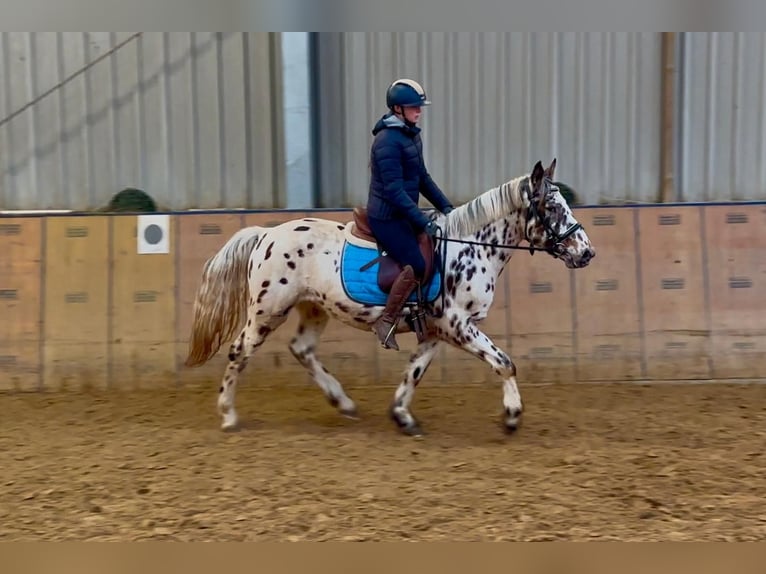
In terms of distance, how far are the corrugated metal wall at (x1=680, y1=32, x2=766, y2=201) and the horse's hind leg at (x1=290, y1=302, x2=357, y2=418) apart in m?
4.38

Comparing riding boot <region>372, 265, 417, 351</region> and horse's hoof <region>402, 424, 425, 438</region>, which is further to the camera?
horse's hoof <region>402, 424, 425, 438</region>

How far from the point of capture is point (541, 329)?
720 centimetres

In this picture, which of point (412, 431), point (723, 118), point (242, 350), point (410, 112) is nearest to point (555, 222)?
point (410, 112)

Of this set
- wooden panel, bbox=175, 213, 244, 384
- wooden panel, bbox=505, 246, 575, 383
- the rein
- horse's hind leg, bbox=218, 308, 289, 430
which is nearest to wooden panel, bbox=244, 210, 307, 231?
wooden panel, bbox=175, 213, 244, 384

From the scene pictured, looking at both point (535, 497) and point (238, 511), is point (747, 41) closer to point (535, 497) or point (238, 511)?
point (535, 497)

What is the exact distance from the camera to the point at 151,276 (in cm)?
722

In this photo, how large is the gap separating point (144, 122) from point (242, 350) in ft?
11.6

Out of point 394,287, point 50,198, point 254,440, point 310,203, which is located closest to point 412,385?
point 394,287

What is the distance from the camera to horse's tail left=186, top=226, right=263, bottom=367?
585 centimetres

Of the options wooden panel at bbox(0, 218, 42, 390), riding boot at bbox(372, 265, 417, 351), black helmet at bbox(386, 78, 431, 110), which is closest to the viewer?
black helmet at bbox(386, 78, 431, 110)

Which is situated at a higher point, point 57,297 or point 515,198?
point 515,198

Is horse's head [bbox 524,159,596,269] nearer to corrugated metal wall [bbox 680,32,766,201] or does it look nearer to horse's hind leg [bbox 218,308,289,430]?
horse's hind leg [bbox 218,308,289,430]

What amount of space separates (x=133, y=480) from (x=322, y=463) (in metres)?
1.13

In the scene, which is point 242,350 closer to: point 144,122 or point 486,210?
point 486,210
